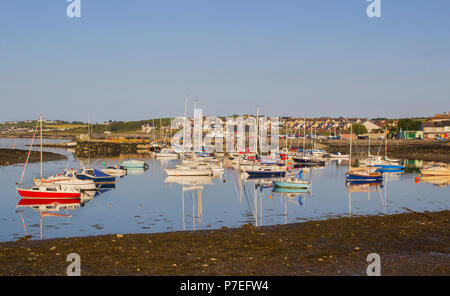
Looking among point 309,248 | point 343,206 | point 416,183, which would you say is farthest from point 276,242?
point 416,183

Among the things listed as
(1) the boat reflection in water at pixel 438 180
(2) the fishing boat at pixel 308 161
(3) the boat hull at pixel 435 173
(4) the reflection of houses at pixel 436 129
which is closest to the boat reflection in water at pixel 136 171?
(2) the fishing boat at pixel 308 161

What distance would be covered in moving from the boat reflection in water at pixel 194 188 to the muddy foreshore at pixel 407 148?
5153 centimetres

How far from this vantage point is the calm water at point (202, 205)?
27.4m

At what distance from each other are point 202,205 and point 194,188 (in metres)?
11.7

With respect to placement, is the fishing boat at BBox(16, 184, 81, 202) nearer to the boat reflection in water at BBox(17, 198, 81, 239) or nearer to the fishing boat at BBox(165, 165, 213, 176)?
the boat reflection in water at BBox(17, 198, 81, 239)

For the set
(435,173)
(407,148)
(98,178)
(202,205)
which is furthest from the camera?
(407,148)

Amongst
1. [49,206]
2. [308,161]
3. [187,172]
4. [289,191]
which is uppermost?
[187,172]

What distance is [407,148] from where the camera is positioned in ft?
388

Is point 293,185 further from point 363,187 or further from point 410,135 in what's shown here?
point 410,135

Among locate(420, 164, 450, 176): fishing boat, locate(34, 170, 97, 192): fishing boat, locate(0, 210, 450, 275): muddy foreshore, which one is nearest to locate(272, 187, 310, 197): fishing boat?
locate(0, 210, 450, 275): muddy foreshore

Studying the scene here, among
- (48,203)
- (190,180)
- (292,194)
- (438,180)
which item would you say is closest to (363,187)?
(292,194)

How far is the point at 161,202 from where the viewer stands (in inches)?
1489

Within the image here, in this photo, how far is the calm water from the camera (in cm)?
2736
